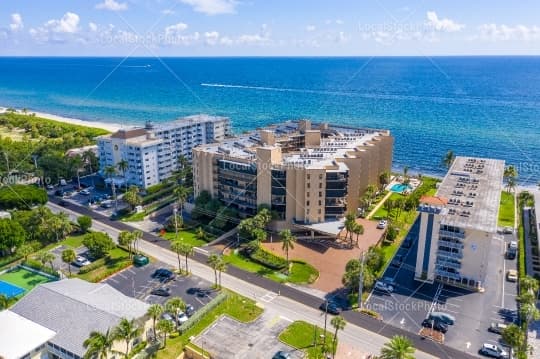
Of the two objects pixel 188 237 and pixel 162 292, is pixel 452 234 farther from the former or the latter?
pixel 188 237

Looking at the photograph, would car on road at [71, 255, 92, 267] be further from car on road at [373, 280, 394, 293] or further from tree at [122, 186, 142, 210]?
car on road at [373, 280, 394, 293]

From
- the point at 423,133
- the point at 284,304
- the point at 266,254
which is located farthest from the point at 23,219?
the point at 423,133

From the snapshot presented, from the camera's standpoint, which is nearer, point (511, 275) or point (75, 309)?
point (75, 309)

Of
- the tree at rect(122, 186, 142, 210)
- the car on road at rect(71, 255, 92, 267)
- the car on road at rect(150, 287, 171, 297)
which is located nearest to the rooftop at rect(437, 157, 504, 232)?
the car on road at rect(150, 287, 171, 297)

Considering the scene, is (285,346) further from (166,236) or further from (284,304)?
(166,236)

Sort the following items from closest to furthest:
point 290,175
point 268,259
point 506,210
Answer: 1. point 268,259
2. point 290,175
3. point 506,210

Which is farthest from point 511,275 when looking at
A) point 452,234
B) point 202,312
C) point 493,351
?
point 202,312
